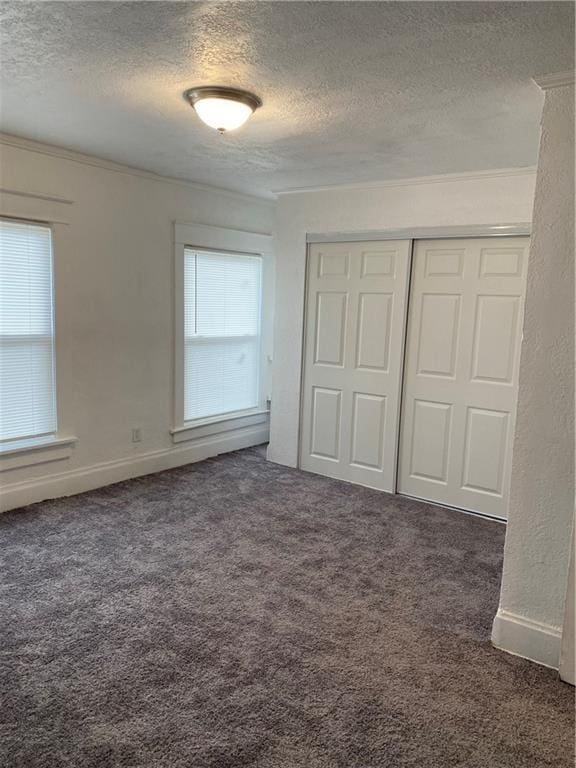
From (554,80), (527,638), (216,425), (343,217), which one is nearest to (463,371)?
(343,217)

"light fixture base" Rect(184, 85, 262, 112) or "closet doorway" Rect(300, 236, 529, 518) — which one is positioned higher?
"light fixture base" Rect(184, 85, 262, 112)

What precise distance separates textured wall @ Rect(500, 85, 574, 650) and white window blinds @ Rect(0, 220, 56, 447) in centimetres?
299

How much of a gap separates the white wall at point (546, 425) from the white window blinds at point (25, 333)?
9.82 ft

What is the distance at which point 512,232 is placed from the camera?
3619mm

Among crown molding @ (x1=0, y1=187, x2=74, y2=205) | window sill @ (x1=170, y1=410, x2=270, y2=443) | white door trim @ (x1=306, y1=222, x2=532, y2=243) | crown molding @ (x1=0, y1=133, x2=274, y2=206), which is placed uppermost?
crown molding @ (x1=0, y1=133, x2=274, y2=206)

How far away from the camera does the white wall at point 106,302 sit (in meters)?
3.69

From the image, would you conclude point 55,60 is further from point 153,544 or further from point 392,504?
point 392,504

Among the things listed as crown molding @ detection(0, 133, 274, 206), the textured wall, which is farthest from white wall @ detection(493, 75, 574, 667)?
crown molding @ detection(0, 133, 274, 206)

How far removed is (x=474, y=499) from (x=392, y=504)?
0.57 m

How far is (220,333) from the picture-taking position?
5.04 metres

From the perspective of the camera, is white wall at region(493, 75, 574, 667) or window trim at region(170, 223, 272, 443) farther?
window trim at region(170, 223, 272, 443)

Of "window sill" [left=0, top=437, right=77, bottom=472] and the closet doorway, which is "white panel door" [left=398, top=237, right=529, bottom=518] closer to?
the closet doorway

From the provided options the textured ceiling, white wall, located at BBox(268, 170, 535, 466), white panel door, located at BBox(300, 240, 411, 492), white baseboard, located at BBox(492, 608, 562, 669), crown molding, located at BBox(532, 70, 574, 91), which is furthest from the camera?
white panel door, located at BBox(300, 240, 411, 492)

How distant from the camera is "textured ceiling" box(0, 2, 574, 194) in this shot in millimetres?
1785
